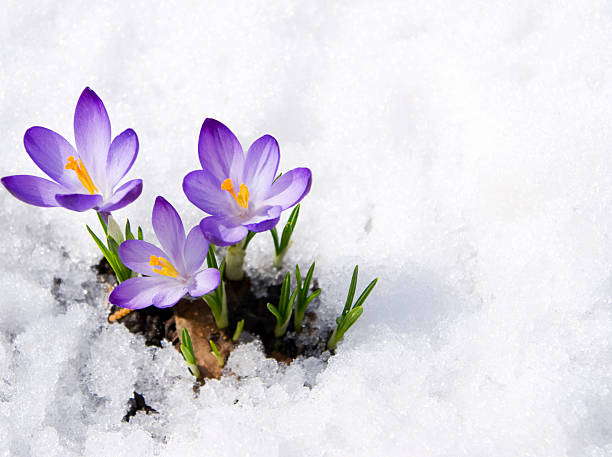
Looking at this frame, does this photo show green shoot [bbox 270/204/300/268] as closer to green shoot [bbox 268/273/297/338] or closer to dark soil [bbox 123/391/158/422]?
green shoot [bbox 268/273/297/338]

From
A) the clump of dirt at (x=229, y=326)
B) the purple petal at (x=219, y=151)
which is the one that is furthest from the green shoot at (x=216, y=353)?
the purple petal at (x=219, y=151)

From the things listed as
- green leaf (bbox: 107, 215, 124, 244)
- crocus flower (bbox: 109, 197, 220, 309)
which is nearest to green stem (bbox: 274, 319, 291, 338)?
crocus flower (bbox: 109, 197, 220, 309)

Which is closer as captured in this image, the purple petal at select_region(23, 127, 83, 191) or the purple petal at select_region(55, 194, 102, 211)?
the purple petal at select_region(55, 194, 102, 211)

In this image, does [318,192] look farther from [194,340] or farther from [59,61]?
[59,61]

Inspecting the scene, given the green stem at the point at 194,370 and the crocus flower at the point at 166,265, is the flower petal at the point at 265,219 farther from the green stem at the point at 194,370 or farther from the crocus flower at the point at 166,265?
the green stem at the point at 194,370

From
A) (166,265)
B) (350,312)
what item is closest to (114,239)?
(166,265)
